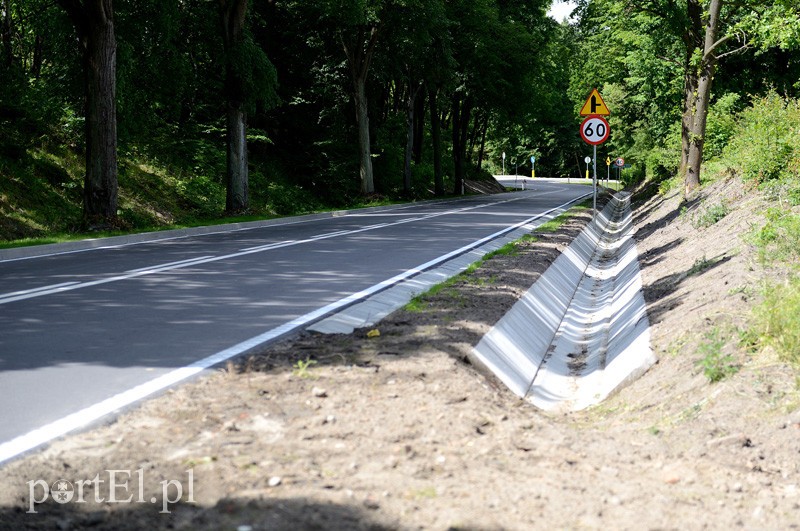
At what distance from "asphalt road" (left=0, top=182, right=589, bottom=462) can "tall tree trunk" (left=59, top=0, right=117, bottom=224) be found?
3.55 metres

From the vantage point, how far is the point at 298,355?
6461mm

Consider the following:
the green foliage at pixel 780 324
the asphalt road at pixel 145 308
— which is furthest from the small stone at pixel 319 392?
the green foliage at pixel 780 324

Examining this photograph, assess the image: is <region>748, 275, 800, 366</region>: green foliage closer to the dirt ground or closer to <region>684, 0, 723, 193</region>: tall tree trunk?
the dirt ground

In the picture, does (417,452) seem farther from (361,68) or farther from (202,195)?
(361,68)

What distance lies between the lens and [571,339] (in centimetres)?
1054

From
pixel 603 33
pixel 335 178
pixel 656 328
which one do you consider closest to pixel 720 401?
pixel 656 328

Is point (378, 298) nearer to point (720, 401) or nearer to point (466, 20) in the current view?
point (720, 401)

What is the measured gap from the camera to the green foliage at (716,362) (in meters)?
6.02

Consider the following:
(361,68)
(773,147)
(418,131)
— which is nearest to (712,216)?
(773,147)

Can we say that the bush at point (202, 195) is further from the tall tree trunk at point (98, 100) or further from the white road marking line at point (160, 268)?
the white road marking line at point (160, 268)

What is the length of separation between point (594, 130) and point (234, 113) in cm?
1138

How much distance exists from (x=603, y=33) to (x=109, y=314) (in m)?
45.2

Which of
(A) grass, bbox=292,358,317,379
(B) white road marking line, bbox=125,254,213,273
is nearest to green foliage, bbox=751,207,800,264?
(A) grass, bbox=292,358,317,379

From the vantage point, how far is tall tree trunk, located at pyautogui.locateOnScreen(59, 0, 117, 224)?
19.9 meters
